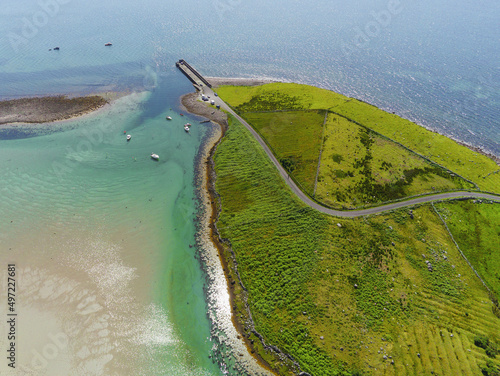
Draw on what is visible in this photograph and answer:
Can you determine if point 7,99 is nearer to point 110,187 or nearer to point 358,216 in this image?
point 110,187

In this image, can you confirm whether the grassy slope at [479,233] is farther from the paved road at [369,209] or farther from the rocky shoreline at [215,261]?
the rocky shoreline at [215,261]

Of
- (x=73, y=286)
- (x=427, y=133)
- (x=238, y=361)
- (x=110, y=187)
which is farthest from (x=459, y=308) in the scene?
(x=110, y=187)

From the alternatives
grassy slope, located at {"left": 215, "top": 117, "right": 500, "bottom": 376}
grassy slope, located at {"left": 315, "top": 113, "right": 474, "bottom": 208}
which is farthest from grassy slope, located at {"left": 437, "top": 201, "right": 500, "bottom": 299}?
grassy slope, located at {"left": 315, "top": 113, "right": 474, "bottom": 208}

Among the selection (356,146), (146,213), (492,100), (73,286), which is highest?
(492,100)

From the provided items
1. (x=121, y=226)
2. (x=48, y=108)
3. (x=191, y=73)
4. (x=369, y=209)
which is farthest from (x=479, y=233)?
(x=48, y=108)

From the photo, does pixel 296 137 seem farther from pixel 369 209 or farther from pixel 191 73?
pixel 191 73

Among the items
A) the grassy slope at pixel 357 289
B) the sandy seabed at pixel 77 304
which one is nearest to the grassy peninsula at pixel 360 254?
the grassy slope at pixel 357 289
